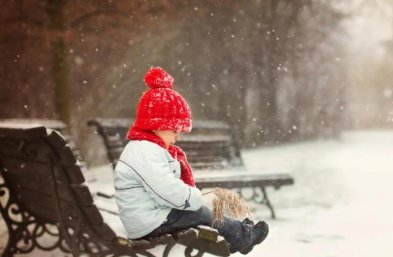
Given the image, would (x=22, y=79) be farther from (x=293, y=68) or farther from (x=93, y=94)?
(x=293, y=68)

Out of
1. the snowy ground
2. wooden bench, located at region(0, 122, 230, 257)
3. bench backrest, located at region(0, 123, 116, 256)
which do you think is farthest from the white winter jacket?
the snowy ground

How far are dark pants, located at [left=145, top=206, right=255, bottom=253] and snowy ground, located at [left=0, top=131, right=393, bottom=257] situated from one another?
1159mm

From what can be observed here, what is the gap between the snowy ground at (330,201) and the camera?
363 centimetres

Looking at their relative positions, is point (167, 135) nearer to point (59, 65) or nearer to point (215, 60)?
point (59, 65)

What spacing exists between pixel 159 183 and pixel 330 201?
3750 millimetres

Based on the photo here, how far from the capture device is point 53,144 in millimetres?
2361

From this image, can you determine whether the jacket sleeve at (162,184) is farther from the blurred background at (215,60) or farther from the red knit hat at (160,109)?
the blurred background at (215,60)

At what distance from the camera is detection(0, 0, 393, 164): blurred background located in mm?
6777

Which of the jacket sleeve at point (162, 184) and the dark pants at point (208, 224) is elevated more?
the jacket sleeve at point (162, 184)

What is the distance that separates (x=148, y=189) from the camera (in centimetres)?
218

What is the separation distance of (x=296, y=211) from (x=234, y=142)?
39.8 inches

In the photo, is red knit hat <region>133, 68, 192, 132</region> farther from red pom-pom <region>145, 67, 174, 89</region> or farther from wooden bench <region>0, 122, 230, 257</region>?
wooden bench <region>0, 122, 230, 257</region>

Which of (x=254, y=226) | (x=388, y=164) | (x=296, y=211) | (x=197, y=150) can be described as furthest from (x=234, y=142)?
(x=388, y=164)

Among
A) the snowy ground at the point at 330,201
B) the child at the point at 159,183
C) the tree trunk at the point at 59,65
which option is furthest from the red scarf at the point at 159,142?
the tree trunk at the point at 59,65
